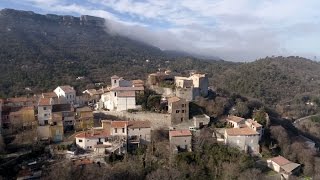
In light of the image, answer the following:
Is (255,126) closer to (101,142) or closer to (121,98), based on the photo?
(121,98)

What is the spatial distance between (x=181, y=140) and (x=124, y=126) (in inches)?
200

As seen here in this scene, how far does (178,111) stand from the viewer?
35.8 metres

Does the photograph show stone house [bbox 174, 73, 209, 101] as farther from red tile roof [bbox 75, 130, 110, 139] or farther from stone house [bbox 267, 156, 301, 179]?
stone house [bbox 267, 156, 301, 179]

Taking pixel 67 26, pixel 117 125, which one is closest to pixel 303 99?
pixel 117 125

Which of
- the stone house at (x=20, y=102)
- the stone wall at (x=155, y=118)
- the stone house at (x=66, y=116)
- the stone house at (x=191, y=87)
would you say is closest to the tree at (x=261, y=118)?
the stone house at (x=191, y=87)

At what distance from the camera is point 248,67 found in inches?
3563

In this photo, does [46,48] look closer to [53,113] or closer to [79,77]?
[79,77]

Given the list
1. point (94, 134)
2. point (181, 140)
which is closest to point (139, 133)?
point (181, 140)

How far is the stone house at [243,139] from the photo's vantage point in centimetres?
3350

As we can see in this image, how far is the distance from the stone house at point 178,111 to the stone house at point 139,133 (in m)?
3.74

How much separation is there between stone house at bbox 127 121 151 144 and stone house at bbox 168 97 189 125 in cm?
374

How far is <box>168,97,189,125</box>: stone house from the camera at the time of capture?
1403 inches

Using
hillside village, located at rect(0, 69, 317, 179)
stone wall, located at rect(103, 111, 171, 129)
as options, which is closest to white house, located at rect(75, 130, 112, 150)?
hillside village, located at rect(0, 69, 317, 179)

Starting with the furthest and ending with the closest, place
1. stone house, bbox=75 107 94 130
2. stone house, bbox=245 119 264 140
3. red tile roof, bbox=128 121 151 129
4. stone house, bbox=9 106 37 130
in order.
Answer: stone house, bbox=245 119 264 140, stone house, bbox=75 107 94 130, stone house, bbox=9 106 37 130, red tile roof, bbox=128 121 151 129
